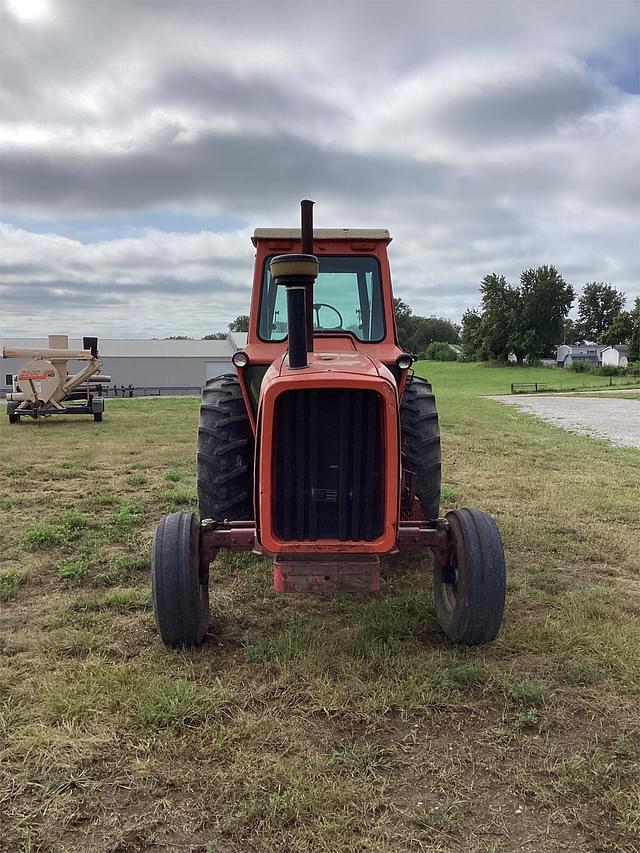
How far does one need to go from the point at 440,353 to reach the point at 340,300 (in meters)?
77.1

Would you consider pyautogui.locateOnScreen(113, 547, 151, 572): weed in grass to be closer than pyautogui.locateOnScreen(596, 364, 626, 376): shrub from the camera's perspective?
Yes

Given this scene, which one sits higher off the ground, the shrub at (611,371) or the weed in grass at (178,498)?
the shrub at (611,371)

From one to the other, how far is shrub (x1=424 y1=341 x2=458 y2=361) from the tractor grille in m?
77.0

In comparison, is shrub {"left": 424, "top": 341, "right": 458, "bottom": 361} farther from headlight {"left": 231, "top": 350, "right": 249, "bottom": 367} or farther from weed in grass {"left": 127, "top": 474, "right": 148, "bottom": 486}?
headlight {"left": 231, "top": 350, "right": 249, "bottom": 367}

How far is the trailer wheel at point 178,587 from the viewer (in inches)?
137

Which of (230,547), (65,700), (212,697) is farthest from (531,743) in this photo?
(65,700)

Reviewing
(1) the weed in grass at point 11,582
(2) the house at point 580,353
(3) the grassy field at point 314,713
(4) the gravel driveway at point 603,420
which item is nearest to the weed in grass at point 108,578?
(3) the grassy field at point 314,713

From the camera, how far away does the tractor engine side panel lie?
330cm

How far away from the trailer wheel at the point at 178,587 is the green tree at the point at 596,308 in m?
111

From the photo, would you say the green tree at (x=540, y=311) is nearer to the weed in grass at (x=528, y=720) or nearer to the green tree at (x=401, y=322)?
the green tree at (x=401, y=322)

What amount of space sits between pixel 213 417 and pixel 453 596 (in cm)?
203

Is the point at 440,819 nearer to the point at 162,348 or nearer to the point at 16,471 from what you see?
the point at 16,471

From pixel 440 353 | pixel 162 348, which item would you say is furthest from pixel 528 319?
pixel 162 348

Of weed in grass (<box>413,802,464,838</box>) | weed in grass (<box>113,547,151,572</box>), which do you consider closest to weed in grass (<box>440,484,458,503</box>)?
weed in grass (<box>113,547,151,572</box>)
